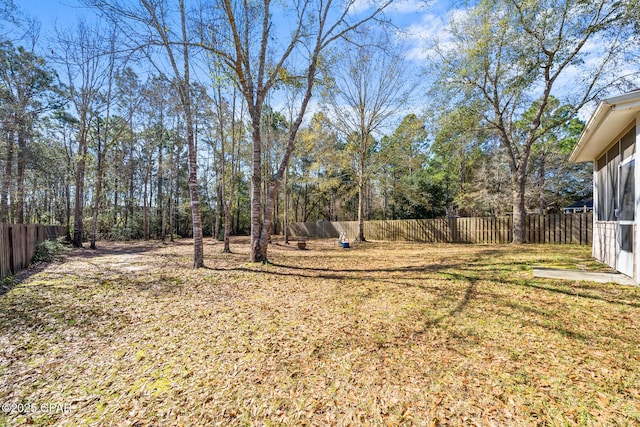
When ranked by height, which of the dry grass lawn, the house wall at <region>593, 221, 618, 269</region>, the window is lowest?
the dry grass lawn

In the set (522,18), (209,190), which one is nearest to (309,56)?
(522,18)

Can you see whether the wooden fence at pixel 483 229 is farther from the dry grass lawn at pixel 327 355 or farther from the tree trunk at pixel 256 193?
the tree trunk at pixel 256 193

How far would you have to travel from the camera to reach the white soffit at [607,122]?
416cm

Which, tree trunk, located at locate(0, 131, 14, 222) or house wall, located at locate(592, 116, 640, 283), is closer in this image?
house wall, located at locate(592, 116, 640, 283)

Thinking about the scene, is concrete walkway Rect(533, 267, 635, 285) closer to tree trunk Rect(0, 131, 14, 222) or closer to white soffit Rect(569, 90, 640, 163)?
white soffit Rect(569, 90, 640, 163)

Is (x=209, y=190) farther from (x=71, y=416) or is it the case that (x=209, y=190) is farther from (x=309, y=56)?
(x=71, y=416)

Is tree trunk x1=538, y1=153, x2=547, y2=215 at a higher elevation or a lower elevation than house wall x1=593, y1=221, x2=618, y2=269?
higher

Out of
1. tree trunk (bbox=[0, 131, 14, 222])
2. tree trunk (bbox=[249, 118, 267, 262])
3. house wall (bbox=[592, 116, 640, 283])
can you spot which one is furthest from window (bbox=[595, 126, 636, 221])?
tree trunk (bbox=[0, 131, 14, 222])

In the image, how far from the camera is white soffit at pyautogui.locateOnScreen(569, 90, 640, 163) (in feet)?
13.7

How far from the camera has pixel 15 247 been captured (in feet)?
21.1

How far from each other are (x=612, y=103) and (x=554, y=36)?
846 cm

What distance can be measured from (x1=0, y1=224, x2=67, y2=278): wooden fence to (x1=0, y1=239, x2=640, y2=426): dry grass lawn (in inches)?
71.8

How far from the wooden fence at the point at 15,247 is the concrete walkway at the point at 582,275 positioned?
36.9 ft

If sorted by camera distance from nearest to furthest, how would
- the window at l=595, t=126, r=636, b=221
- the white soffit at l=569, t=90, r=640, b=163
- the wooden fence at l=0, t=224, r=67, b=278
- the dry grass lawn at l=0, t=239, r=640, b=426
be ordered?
the dry grass lawn at l=0, t=239, r=640, b=426 < the white soffit at l=569, t=90, r=640, b=163 < the window at l=595, t=126, r=636, b=221 < the wooden fence at l=0, t=224, r=67, b=278
